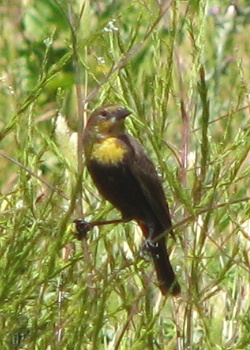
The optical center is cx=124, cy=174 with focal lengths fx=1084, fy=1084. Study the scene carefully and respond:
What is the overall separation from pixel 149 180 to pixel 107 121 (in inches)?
7.6

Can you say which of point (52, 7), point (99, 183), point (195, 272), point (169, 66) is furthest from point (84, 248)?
point (52, 7)

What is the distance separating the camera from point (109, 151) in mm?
2924

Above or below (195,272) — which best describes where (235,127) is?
above

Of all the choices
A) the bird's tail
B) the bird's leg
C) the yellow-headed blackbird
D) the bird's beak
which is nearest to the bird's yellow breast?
the yellow-headed blackbird

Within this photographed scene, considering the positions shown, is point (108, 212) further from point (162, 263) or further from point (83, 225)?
point (162, 263)

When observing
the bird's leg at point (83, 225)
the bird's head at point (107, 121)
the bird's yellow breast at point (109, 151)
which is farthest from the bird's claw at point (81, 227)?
the bird's yellow breast at point (109, 151)

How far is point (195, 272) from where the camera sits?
7.22ft

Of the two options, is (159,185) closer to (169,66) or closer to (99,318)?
(169,66)

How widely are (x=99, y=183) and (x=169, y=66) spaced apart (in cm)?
62

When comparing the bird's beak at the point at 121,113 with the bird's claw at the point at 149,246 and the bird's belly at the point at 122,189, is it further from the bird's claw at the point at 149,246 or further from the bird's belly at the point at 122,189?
the bird's claw at the point at 149,246

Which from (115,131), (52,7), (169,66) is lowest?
(169,66)

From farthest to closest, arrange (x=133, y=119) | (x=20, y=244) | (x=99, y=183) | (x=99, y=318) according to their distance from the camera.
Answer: (x=99, y=183)
(x=133, y=119)
(x=20, y=244)
(x=99, y=318)

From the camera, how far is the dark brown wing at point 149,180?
2846 millimetres

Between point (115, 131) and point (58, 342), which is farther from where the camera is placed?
point (115, 131)
